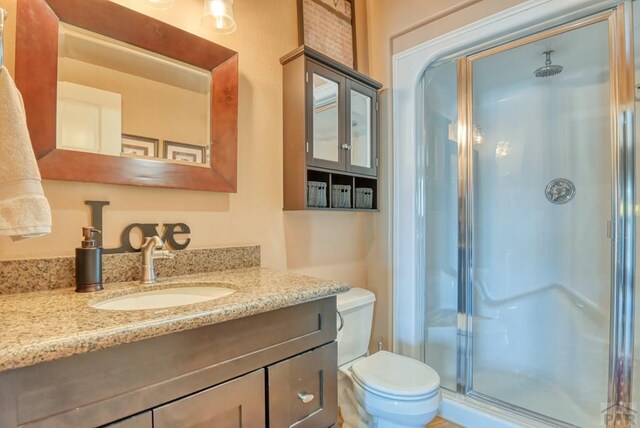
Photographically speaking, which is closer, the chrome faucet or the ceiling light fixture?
the chrome faucet

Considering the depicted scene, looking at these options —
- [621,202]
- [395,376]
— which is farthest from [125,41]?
[621,202]

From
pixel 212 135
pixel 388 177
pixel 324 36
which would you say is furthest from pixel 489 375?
pixel 324 36

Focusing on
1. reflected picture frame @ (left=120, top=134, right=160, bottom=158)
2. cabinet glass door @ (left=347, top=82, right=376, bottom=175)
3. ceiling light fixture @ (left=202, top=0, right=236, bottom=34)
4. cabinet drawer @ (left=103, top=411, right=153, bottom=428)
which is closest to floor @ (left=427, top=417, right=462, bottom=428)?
cabinet glass door @ (left=347, top=82, right=376, bottom=175)

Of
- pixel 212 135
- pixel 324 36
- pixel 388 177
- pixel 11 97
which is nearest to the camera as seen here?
pixel 11 97

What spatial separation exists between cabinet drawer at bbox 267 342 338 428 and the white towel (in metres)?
0.70

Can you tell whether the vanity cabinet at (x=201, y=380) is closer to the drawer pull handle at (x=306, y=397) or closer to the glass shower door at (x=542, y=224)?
the drawer pull handle at (x=306, y=397)

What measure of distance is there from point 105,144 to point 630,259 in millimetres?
2304

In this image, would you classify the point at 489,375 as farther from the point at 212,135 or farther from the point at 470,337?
the point at 212,135

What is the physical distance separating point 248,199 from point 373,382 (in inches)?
38.0

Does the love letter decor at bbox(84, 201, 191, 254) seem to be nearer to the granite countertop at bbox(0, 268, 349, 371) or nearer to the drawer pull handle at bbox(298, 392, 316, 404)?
the granite countertop at bbox(0, 268, 349, 371)

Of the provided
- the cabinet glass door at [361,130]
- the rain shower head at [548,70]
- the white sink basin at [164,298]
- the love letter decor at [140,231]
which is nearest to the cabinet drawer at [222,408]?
the white sink basin at [164,298]

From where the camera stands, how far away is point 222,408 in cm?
79

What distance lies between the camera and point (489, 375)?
2090 mm

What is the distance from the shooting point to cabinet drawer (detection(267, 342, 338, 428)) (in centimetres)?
90
